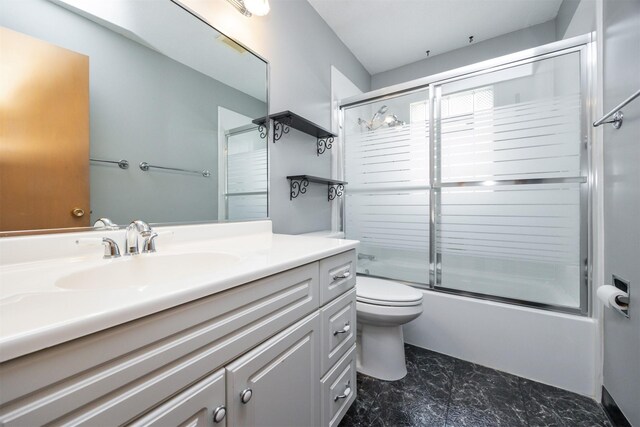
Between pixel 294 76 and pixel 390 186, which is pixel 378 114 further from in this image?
pixel 294 76

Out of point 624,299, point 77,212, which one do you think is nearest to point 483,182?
point 624,299

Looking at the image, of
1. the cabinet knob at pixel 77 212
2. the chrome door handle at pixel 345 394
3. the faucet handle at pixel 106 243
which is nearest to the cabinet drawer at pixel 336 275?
the chrome door handle at pixel 345 394

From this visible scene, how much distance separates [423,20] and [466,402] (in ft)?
8.43

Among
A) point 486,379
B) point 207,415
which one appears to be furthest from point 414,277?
point 207,415

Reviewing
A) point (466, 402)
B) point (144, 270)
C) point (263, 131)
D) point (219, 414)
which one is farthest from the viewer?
point (263, 131)

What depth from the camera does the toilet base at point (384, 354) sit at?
1.49m

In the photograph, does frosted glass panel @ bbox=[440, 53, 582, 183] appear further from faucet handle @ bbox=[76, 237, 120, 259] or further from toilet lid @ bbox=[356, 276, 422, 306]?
faucet handle @ bbox=[76, 237, 120, 259]

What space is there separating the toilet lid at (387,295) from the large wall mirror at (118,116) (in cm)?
81

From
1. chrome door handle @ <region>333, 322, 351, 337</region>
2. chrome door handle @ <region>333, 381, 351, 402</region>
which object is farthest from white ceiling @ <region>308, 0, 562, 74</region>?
chrome door handle @ <region>333, 381, 351, 402</region>

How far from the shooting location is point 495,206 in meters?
1.75

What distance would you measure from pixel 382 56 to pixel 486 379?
271 cm

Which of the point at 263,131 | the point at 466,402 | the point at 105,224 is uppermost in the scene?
the point at 263,131

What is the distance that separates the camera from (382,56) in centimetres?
255

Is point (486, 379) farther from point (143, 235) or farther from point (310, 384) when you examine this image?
point (143, 235)
